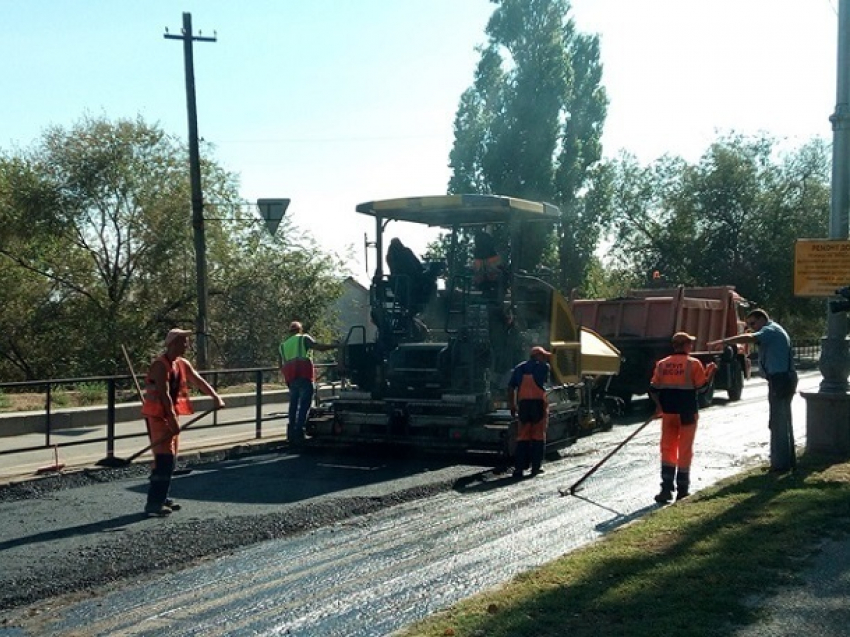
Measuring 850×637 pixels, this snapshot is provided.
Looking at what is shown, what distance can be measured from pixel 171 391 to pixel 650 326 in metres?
12.5

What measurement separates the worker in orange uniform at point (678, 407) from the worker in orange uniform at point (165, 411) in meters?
4.51

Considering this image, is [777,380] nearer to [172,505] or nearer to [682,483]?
[682,483]

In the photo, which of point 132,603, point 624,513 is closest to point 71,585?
point 132,603

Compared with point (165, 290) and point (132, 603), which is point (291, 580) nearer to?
point (132, 603)

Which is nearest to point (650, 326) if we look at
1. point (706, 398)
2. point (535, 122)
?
point (706, 398)

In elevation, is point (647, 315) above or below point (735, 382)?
above

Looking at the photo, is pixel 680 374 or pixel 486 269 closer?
pixel 680 374

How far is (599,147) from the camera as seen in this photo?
3975 centimetres

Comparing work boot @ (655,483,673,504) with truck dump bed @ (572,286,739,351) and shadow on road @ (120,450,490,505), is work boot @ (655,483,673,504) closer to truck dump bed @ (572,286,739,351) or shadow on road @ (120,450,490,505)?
shadow on road @ (120,450,490,505)

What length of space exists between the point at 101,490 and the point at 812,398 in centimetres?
771

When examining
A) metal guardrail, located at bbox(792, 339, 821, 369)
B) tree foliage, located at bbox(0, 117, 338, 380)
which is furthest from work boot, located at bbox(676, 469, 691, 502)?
metal guardrail, located at bbox(792, 339, 821, 369)

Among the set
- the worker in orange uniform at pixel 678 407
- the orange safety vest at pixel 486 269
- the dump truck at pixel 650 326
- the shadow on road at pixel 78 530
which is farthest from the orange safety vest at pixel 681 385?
the dump truck at pixel 650 326

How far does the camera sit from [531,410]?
38.1 ft

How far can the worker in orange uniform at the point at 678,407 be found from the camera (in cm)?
1016
